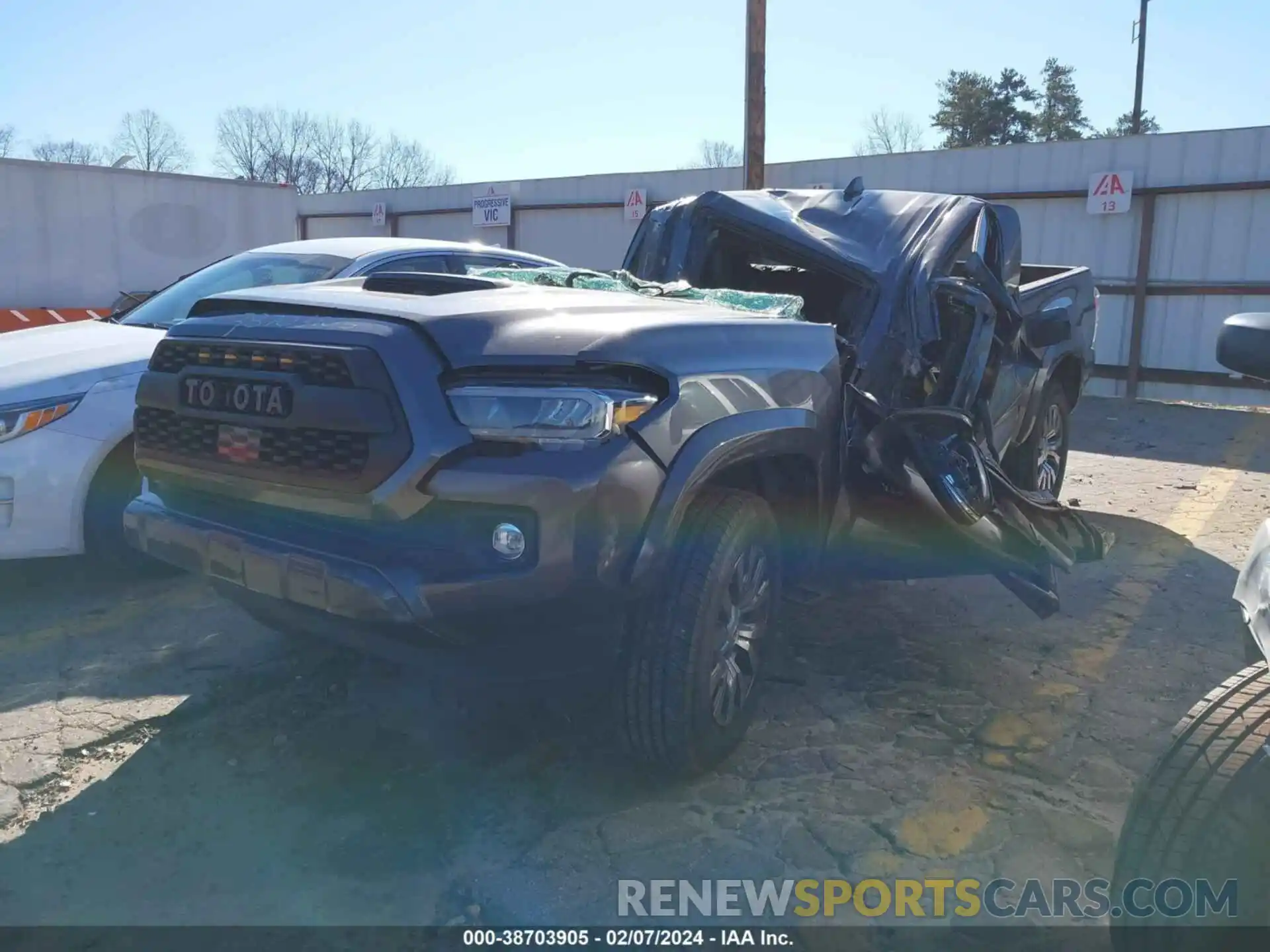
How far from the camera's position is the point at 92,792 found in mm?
3125

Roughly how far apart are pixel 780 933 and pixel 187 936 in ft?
4.62

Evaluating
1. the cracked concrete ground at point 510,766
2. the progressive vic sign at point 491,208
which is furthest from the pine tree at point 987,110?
the cracked concrete ground at point 510,766

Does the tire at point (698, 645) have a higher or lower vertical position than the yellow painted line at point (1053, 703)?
higher

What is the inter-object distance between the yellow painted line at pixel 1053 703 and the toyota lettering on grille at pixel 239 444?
81.9 inches

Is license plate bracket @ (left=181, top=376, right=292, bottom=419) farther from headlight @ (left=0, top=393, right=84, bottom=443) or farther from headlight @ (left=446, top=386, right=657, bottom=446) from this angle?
headlight @ (left=0, top=393, right=84, bottom=443)

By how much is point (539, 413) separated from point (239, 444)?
938mm

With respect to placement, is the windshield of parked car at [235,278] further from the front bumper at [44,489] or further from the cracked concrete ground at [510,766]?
the cracked concrete ground at [510,766]

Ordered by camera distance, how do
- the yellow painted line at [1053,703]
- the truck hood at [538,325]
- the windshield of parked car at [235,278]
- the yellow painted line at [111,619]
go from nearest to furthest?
the truck hood at [538,325], the yellow painted line at [1053,703], the yellow painted line at [111,619], the windshield of parked car at [235,278]

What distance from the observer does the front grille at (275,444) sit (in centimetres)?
268

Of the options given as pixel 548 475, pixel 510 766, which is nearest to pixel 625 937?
pixel 510 766

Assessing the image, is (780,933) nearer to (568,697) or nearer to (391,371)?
(568,697)

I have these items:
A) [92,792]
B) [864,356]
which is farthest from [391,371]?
[864,356]

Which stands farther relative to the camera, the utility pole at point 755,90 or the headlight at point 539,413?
the utility pole at point 755,90

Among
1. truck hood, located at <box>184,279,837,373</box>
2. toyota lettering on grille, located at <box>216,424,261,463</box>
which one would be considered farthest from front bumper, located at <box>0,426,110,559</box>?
toyota lettering on grille, located at <box>216,424,261,463</box>
